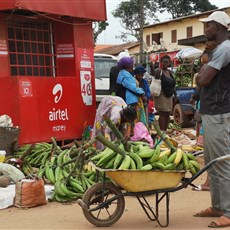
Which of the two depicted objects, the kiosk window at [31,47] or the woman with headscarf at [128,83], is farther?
the kiosk window at [31,47]

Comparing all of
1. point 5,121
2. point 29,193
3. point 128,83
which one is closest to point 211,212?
point 29,193

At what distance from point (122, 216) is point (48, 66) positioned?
16.6 ft

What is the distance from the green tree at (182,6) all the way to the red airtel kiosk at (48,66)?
42.9 meters

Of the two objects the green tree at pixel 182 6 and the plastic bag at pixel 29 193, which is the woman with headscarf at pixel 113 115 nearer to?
the plastic bag at pixel 29 193

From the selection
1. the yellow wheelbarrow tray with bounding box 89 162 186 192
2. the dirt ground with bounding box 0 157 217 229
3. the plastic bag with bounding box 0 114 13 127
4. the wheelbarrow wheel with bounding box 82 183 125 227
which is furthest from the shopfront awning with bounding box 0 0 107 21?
the yellow wheelbarrow tray with bounding box 89 162 186 192

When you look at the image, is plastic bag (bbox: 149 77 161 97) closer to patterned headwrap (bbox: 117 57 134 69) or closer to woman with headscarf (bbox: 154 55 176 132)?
woman with headscarf (bbox: 154 55 176 132)

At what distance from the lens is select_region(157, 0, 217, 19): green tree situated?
5159 centimetres

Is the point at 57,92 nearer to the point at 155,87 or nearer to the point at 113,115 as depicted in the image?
the point at 155,87

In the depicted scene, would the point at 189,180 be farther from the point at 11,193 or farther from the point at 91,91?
the point at 91,91

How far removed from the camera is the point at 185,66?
63.2 feet

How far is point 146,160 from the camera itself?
4.67m

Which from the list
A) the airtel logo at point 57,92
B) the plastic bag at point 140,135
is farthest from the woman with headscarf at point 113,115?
the airtel logo at point 57,92

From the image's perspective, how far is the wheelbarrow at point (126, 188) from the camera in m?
4.44

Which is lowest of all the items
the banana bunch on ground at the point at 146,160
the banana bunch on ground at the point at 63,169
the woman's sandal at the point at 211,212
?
the woman's sandal at the point at 211,212
